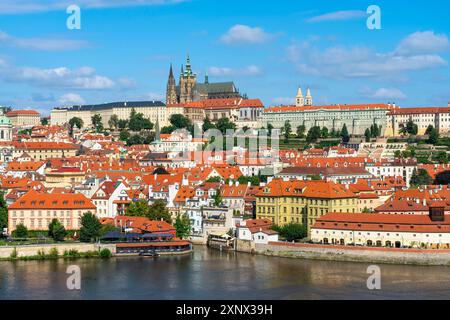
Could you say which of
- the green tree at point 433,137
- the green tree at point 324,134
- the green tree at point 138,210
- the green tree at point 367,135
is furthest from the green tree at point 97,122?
the green tree at point 138,210

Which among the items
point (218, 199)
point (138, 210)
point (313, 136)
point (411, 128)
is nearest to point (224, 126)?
point (313, 136)

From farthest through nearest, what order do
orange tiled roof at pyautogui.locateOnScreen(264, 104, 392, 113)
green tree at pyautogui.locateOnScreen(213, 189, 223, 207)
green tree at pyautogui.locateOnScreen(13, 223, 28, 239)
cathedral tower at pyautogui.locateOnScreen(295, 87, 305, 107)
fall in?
1. cathedral tower at pyautogui.locateOnScreen(295, 87, 305, 107)
2. orange tiled roof at pyautogui.locateOnScreen(264, 104, 392, 113)
3. green tree at pyautogui.locateOnScreen(213, 189, 223, 207)
4. green tree at pyautogui.locateOnScreen(13, 223, 28, 239)

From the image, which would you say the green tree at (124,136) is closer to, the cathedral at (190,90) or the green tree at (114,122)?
the green tree at (114,122)

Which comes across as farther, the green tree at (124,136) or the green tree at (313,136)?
the green tree at (124,136)

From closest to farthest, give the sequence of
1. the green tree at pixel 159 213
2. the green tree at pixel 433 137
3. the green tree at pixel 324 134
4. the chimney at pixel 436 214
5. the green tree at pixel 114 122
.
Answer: the chimney at pixel 436 214, the green tree at pixel 159 213, the green tree at pixel 433 137, the green tree at pixel 324 134, the green tree at pixel 114 122

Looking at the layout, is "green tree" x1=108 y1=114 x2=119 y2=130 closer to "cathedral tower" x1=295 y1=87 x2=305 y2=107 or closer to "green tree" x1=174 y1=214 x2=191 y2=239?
"cathedral tower" x1=295 y1=87 x2=305 y2=107

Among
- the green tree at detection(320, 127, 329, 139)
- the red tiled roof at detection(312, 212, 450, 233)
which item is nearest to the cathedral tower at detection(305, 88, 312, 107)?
the green tree at detection(320, 127, 329, 139)
